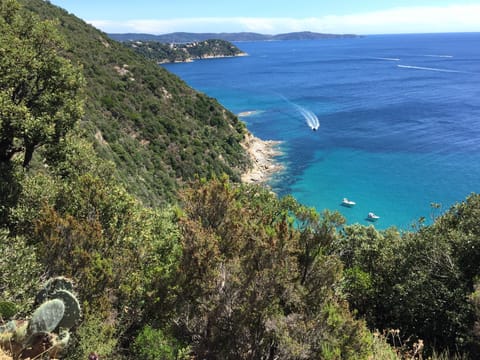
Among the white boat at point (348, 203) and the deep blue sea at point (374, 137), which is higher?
the deep blue sea at point (374, 137)

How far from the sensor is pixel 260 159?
202 ft

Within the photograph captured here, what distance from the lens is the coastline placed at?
5490cm

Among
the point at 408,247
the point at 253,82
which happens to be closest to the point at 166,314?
the point at 408,247

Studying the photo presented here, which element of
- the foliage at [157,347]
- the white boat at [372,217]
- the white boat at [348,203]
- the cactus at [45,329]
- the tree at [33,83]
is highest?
the tree at [33,83]

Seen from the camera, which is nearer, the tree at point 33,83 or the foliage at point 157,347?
the foliage at point 157,347

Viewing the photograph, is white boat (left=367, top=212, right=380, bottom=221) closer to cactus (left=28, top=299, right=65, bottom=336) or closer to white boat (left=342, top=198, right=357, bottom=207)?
white boat (left=342, top=198, right=357, bottom=207)

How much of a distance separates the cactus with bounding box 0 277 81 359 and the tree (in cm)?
586

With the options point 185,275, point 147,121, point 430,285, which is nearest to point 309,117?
point 147,121

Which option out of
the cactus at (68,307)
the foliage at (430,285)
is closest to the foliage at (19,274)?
the cactus at (68,307)

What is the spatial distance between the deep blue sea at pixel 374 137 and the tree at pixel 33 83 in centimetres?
2050

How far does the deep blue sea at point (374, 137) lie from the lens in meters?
49.3

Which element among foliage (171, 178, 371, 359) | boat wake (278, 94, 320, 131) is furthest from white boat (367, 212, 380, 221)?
foliage (171, 178, 371, 359)

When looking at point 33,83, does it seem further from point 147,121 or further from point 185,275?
point 147,121

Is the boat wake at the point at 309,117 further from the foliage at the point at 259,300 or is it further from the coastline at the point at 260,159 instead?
the foliage at the point at 259,300
